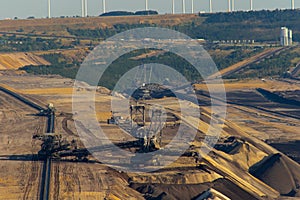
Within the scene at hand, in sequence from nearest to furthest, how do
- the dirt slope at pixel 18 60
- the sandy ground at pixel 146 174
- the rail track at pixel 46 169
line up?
1. the rail track at pixel 46 169
2. the sandy ground at pixel 146 174
3. the dirt slope at pixel 18 60

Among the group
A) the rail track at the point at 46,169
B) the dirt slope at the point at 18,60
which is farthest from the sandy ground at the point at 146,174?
the dirt slope at the point at 18,60

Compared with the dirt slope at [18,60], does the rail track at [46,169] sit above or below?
below

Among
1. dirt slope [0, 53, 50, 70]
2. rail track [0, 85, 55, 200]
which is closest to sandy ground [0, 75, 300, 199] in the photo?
rail track [0, 85, 55, 200]

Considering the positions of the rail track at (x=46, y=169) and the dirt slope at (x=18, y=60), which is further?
the dirt slope at (x=18, y=60)

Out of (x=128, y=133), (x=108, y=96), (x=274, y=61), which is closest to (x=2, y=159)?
(x=128, y=133)

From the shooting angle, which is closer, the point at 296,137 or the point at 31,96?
the point at 296,137

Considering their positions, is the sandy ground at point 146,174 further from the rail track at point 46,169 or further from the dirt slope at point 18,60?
the dirt slope at point 18,60

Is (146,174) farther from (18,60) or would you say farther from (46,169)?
(18,60)

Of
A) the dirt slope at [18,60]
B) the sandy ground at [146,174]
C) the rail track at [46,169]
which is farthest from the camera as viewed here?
the dirt slope at [18,60]

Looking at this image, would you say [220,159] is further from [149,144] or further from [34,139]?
[34,139]

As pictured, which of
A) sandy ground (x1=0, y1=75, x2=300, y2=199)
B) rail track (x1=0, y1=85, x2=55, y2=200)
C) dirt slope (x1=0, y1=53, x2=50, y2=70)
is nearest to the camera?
rail track (x1=0, y1=85, x2=55, y2=200)

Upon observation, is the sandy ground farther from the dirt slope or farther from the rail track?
the dirt slope
